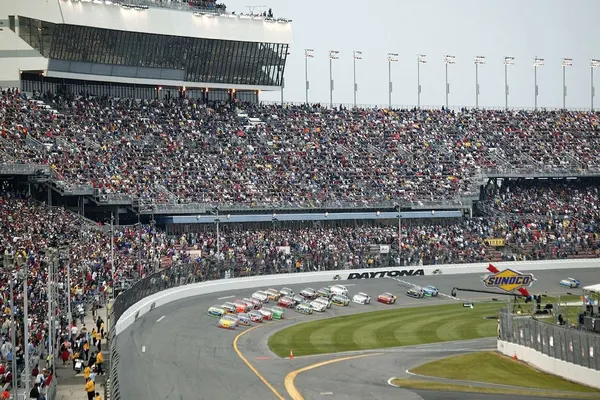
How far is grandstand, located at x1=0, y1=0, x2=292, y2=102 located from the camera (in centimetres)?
9888

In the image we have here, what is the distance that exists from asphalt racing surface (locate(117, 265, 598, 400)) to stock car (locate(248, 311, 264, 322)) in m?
0.64

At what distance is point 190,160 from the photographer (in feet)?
324

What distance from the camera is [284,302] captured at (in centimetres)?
7694

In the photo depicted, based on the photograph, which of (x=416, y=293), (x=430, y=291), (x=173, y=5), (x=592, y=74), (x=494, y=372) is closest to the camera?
(x=494, y=372)

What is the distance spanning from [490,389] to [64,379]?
19.3 m

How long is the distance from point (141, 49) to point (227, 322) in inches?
1814

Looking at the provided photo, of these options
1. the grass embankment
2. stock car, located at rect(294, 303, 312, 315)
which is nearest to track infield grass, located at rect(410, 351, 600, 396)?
the grass embankment

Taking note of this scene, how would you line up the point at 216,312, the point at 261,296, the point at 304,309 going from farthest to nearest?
the point at 261,296, the point at 304,309, the point at 216,312

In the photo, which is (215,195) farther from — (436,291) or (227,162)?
(436,291)

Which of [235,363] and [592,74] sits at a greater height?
[592,74]

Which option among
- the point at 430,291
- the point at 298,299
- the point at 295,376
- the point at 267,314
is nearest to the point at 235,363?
the point at 295,376

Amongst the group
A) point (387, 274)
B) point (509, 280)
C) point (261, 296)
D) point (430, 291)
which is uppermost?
point (509, 280)

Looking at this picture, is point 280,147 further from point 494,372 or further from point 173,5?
point 494,372

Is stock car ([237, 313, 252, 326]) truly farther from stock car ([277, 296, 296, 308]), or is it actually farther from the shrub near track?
stock car ([277, 296, 296, 308])
